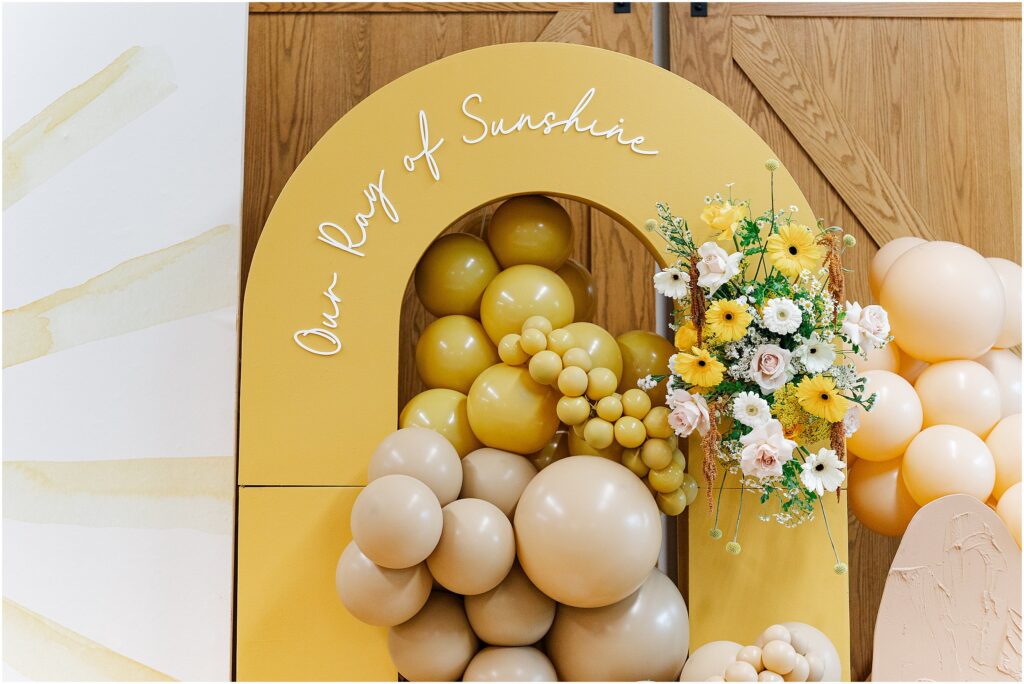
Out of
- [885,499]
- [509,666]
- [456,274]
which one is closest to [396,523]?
[509,666]

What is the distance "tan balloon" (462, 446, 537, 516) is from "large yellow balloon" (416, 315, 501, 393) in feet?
0.62

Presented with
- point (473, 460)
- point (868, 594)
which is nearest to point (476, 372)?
point (473, 460)

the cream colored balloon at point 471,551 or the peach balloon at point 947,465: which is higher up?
the peach balloon at point 947,465

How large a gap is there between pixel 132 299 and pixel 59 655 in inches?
34.5

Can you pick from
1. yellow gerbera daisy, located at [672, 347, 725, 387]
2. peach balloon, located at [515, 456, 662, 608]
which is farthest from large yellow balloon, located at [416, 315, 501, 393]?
yellow gerbera daisy, located at [672, 347, 725, 387]

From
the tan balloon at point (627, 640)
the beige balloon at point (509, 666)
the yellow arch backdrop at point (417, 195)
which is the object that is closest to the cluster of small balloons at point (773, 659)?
the tan balloon at point (627, 640)

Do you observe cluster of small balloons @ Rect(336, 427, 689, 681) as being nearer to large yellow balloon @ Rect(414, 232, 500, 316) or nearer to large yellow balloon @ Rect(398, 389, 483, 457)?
large yellow balloon @ Rect(398, 389, 483, 457)

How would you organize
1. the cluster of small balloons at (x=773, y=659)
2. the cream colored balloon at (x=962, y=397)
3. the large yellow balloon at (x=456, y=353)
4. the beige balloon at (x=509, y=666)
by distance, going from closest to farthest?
the cluster of small balloons at (x=773, y=659) → the beige balloon at (x=509, y=666) → the large yellow balloon at (x=456, y=353) → the cream colored balloon at (x=962, y=397)

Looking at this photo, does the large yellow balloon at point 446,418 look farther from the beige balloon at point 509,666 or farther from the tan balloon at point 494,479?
the beige balloon at point 509,666

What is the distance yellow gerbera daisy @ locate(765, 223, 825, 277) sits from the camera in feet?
5.50

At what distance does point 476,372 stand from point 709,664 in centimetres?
76

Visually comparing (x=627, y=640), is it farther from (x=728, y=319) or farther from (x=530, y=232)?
(x=530, y=232)

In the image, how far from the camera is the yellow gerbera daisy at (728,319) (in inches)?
65.2

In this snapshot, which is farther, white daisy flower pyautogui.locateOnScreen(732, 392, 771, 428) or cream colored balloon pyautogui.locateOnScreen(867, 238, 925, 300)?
cream colored balloon pyautogui.locateOnScreen(867, 238, 925, 300)
